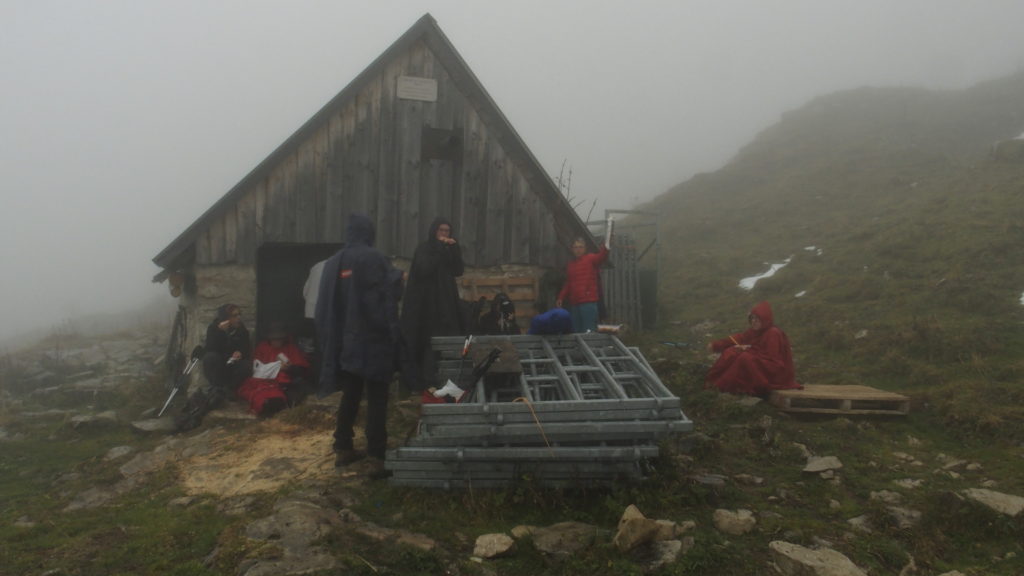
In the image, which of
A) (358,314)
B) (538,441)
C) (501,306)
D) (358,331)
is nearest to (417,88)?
(501,306)

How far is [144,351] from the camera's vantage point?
13.9m

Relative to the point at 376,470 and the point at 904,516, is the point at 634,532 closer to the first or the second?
the point at 904,516

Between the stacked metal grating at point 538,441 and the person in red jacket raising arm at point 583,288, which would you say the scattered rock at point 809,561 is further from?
the person in red jacket raising arm at point 583,288

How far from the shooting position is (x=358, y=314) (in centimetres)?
519

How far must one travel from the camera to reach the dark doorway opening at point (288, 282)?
→ 31.2ft

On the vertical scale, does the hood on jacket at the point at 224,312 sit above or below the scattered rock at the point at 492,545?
above

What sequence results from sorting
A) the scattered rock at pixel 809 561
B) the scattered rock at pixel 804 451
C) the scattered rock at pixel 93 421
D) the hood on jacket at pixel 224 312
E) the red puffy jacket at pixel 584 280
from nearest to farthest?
the scattered rock at pixel 809 561, the scattered rock at pixel 804 451, the scattered rock at pixel 93 421, the hood on jacket at pixel 224 312, the red puffy jacket at pixel 584 280

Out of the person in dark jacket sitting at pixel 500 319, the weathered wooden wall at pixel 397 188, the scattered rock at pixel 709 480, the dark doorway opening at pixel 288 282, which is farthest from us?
the dark doorway opening at pixel 288 282

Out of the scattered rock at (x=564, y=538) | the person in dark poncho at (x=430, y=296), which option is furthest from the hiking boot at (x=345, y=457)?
the scattered rock at (x=564, y=538)

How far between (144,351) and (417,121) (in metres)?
9.06

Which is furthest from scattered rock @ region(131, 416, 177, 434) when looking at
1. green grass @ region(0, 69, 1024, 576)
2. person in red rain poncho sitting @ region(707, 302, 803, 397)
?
person in red rain poncho sitting @ region(707, 302, 803, 397)

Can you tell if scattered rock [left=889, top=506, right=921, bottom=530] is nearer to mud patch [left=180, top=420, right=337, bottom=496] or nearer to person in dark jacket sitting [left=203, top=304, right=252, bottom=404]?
mud patch [left=180, top=420, right=337, bottom=496]

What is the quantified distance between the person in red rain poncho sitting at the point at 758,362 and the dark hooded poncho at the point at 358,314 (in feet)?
14.0

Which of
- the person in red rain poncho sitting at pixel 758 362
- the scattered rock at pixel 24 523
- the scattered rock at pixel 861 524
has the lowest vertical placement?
the scattered rock at pixel 24 523
